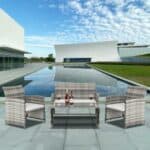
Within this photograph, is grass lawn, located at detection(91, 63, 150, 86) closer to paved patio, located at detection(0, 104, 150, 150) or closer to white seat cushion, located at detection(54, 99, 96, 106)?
white seat cushion, located at detection(54, 99, 96, 106)

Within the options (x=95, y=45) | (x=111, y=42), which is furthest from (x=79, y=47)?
(x=111, y=42)

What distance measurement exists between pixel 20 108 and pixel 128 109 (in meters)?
1.97

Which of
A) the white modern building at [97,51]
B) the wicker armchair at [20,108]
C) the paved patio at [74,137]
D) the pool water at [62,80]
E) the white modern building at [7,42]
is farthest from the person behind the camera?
the white modern building at [97,51]

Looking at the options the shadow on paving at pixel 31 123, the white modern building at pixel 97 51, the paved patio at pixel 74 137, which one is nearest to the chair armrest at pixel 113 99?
the paved patio at pixel 74 137

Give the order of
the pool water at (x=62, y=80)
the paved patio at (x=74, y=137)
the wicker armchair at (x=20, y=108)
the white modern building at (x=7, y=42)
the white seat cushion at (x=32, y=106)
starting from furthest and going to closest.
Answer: the white modern building at (x=7, y=42)
the pool water at (x=62, y=80)
the white seat cushion at (x=32, y=106)
the wicker armchair at (x=20, y=108)
the paved patio at (x=74, y=137)

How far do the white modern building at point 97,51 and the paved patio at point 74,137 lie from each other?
8032 centimetres

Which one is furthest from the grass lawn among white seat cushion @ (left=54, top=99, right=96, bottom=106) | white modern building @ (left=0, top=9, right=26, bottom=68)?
white modern building @ (left=0, top=9, right=26, bottom=68)

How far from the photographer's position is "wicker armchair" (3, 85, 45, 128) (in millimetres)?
4430

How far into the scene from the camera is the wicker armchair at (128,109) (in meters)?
4.47

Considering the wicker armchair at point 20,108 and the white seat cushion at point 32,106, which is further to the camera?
the white seat cushion at point 32,106

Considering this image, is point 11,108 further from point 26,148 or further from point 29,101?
point 26,148

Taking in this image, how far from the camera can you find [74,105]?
4656mm

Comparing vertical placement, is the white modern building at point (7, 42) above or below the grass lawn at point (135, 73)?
above

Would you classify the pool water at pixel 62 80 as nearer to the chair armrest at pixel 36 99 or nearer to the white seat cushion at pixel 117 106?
the chair armrest at pixel 36 99
